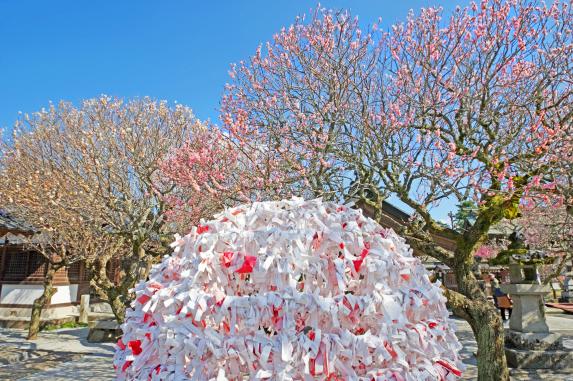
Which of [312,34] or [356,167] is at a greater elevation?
[312,34]

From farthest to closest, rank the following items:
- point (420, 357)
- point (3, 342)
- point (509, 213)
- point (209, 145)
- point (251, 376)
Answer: point (3, 342) → point (209, 145) → point (509, 213) → point (420, 357) → point (251, 376)

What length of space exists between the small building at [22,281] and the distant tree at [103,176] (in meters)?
2.60

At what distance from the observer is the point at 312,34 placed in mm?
7918

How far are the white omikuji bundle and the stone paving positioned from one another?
4.66 metres

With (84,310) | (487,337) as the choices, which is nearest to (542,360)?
(487,337)

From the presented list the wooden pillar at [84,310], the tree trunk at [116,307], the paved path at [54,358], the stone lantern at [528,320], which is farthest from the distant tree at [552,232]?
the wooden pillar at [84,310]

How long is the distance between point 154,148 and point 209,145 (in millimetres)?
2048

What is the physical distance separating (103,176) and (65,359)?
5156 mm

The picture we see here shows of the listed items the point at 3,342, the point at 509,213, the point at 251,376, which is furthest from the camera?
the point at 3,342

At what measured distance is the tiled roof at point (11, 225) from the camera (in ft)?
50.1

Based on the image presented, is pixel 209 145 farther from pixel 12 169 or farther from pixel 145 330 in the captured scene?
pixel 12 169

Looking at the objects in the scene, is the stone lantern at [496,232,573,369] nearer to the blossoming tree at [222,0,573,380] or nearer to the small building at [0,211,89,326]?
the blossoming tree at [222,0,573,380]

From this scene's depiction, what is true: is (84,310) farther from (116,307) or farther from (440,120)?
(440,120)

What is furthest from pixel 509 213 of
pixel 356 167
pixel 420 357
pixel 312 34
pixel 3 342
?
pixel 3 342
